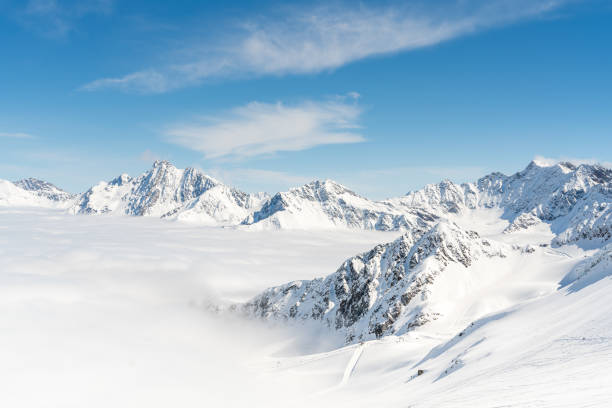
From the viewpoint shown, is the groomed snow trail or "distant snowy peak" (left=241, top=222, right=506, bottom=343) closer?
the groomed snow trail

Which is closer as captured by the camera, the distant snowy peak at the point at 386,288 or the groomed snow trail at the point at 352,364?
the groomed snow trail at the point at 352,364

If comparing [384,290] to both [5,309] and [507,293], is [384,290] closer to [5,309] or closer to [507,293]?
[507,293]

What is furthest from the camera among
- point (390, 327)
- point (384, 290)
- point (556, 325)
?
point (384, 290)

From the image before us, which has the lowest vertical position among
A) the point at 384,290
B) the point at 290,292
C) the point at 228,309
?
the point at 228,309

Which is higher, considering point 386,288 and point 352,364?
point 386,288

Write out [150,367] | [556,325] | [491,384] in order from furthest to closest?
1. [150,367]
2. [556,325]
3. [491,384]

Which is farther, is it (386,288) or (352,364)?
(386,288)

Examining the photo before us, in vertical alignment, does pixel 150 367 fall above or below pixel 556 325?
below

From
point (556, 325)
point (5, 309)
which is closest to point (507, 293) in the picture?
point (556, 325)
